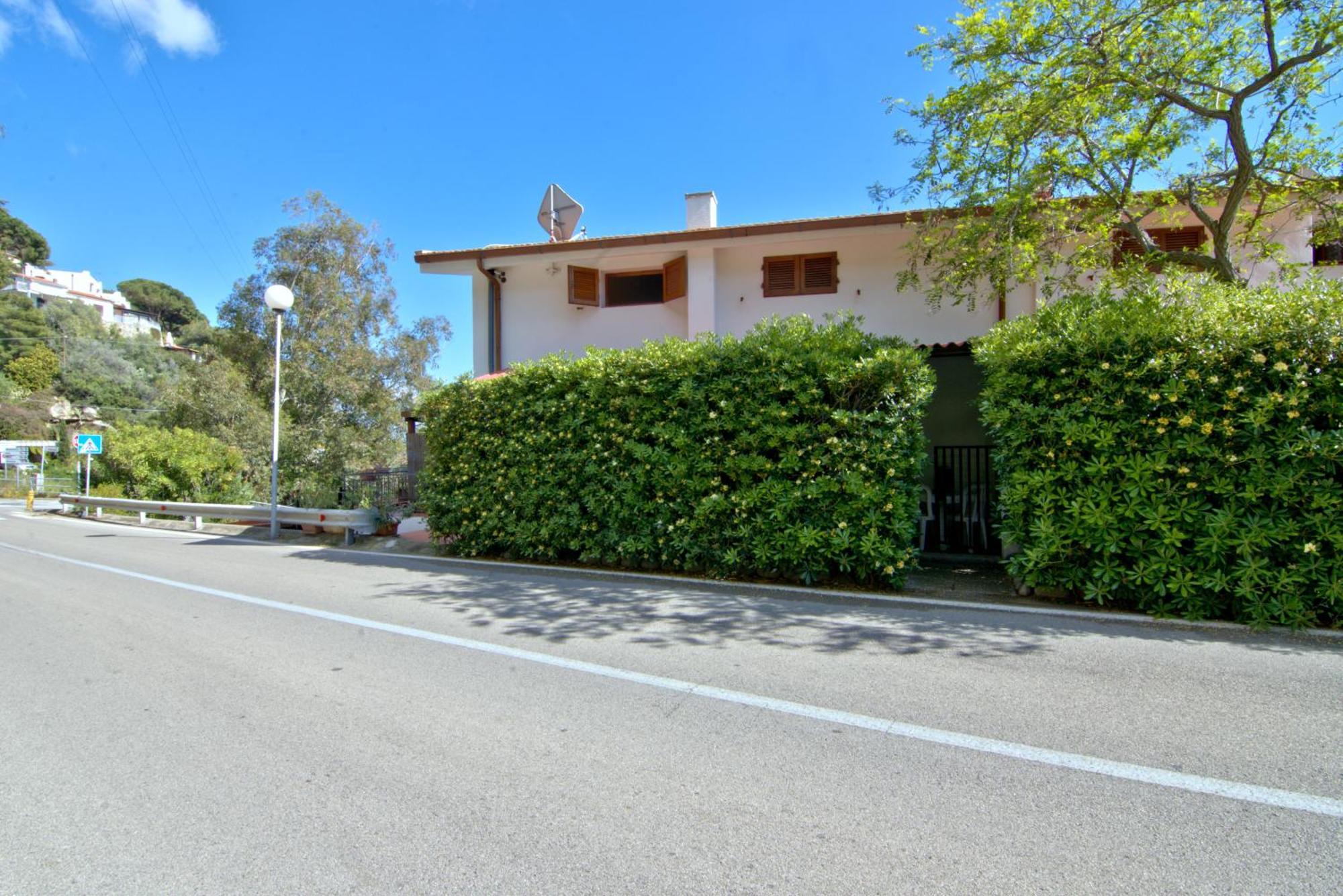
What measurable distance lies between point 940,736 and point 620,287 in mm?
12065

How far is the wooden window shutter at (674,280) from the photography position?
43.3 feet

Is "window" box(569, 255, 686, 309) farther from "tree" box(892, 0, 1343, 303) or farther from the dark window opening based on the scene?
"tree" box(892, 0, 1343, 303)

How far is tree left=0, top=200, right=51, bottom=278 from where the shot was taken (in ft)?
300

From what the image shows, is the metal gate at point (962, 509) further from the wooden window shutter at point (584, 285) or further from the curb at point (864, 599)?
the wooden window shutter at point (584, 285)

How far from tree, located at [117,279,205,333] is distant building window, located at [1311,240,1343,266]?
137 metres

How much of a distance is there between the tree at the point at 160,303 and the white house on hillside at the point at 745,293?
126 metres

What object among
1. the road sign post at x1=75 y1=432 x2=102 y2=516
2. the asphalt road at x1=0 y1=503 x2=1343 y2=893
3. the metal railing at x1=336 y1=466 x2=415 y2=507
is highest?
the road sign post at x1=75 y1=432 x2=102 y2=516

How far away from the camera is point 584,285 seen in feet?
45.7

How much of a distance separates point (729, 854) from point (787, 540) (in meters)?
5.00

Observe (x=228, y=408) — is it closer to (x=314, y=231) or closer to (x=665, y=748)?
(x=314, y=231)

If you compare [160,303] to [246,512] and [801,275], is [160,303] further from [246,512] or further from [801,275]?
[801,275]

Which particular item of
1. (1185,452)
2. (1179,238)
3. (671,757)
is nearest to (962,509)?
(1185,452)

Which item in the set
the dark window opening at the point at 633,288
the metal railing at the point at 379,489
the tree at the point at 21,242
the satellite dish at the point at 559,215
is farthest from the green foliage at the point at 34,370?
the dark window opening at the point at 633,288

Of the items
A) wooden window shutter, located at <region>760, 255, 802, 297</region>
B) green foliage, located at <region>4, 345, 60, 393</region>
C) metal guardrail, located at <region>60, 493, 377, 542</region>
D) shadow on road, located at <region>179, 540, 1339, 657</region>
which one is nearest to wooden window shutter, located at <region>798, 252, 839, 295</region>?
wooden window shutter, located at <region>760, 255, 802, 297</region>
